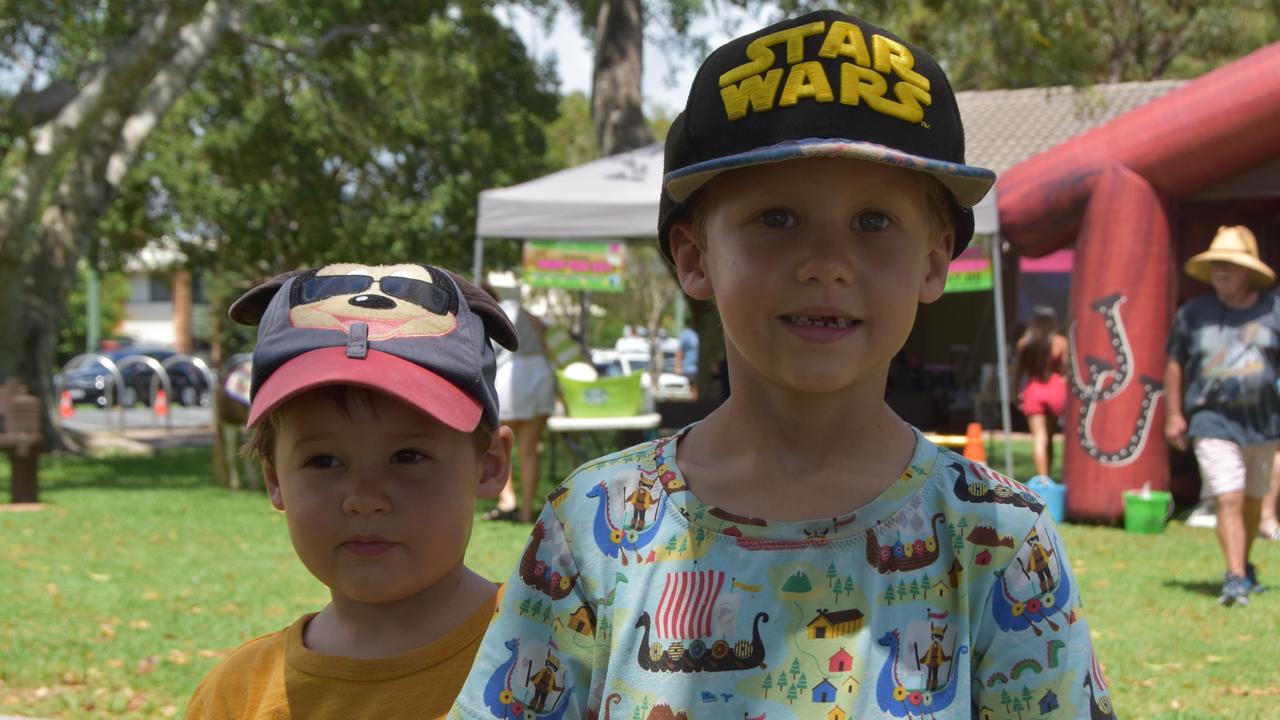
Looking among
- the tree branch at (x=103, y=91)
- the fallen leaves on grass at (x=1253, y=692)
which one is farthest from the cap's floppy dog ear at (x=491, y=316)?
the tree branch at (x=103, y=91)

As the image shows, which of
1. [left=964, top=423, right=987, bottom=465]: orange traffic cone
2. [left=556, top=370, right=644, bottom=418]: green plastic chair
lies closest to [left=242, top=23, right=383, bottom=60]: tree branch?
[left=556, top=370, right=644, bottom=418]: green plastic chair

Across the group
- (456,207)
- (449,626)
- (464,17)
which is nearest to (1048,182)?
(449,626)

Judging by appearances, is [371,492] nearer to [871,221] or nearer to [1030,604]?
[871,221]

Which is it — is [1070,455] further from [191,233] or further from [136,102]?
[191,233]

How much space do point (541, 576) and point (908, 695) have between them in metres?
0.46

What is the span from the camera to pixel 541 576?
1646 millimetres

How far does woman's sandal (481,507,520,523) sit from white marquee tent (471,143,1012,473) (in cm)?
197

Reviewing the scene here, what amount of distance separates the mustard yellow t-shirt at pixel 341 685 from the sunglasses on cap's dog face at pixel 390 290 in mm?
550

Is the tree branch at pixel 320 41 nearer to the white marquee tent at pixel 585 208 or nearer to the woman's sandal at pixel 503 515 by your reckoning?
the white marquee tent at pixel 585 208

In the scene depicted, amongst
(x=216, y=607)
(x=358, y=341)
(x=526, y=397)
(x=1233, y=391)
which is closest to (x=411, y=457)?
(x=358, y=341)

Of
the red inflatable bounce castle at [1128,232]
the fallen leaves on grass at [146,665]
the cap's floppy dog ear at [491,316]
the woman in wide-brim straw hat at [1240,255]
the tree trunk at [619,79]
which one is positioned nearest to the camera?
the cap's floppy dog ear at [491,316]

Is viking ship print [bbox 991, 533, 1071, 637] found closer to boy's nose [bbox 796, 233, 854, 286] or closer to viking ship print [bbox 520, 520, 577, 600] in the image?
boy's nose [bbox 796, 233, 854, 286]

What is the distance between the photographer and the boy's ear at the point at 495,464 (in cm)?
237

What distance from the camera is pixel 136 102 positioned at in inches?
666
